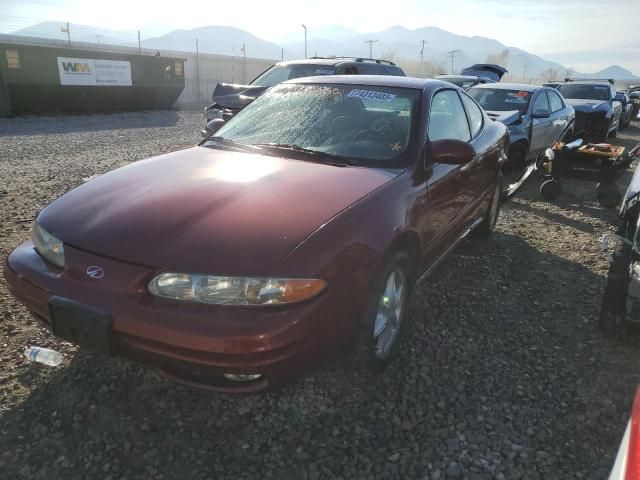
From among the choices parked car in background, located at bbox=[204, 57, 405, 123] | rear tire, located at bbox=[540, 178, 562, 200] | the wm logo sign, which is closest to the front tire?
rear tire, located at bbox=[540, 178, 562, 200]

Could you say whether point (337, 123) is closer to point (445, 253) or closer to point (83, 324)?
point (445, 253)

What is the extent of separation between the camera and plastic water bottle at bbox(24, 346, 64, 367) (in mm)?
2504

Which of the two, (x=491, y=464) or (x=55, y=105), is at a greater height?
(x=55, y=105)

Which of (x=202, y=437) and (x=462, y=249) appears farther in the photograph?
(x=462, y=249)

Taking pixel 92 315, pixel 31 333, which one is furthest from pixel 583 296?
pixel 31 333

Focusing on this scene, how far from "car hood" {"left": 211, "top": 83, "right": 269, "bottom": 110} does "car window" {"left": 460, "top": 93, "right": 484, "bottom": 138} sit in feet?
13.3

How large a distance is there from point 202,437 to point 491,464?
1.27 metres

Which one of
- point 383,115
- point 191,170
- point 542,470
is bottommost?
point 542,470

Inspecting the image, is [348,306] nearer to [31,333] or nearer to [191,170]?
[191,170]

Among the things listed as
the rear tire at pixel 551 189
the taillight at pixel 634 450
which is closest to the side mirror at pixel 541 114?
the rear tire at pixel 551 189

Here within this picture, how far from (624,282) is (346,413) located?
1949mm

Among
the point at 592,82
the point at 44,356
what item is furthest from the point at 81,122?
the point at 592,82

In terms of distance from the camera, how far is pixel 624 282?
2.98 metres

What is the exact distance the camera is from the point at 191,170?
8.90ft
